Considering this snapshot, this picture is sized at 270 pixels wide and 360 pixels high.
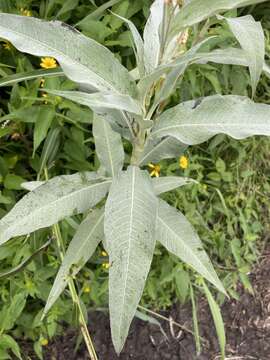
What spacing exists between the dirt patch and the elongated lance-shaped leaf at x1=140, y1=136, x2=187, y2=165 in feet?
3.02

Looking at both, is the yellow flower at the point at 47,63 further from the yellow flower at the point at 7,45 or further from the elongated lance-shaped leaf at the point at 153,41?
the elongated lance-shaped leaf at the point at 153,41

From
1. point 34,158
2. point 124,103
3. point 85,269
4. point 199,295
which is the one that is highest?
point 124,103

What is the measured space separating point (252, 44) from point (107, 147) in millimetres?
475

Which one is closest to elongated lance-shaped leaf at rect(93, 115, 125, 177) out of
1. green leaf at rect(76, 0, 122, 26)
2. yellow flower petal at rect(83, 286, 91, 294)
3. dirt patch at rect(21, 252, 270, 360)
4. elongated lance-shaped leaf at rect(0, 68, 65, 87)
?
elongated lance-shaped leaf at rect(0, 68, 65, 87)

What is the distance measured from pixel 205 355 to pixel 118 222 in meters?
1.24

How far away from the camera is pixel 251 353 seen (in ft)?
6.85

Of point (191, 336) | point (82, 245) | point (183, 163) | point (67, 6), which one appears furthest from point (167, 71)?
→ point (191, 336)

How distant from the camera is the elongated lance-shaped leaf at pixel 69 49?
0.90 metres

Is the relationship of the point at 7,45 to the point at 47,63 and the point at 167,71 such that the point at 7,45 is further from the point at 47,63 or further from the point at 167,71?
the point at 167,71

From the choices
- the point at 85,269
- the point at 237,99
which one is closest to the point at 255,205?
the point at 85,269

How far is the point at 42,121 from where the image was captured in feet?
4.62

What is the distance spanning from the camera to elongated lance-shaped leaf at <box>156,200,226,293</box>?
113cm

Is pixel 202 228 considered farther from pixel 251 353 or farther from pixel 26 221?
pixel 26 221

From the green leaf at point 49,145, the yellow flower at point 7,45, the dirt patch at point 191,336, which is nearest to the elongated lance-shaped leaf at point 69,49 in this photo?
the green leaf at point 49,145
